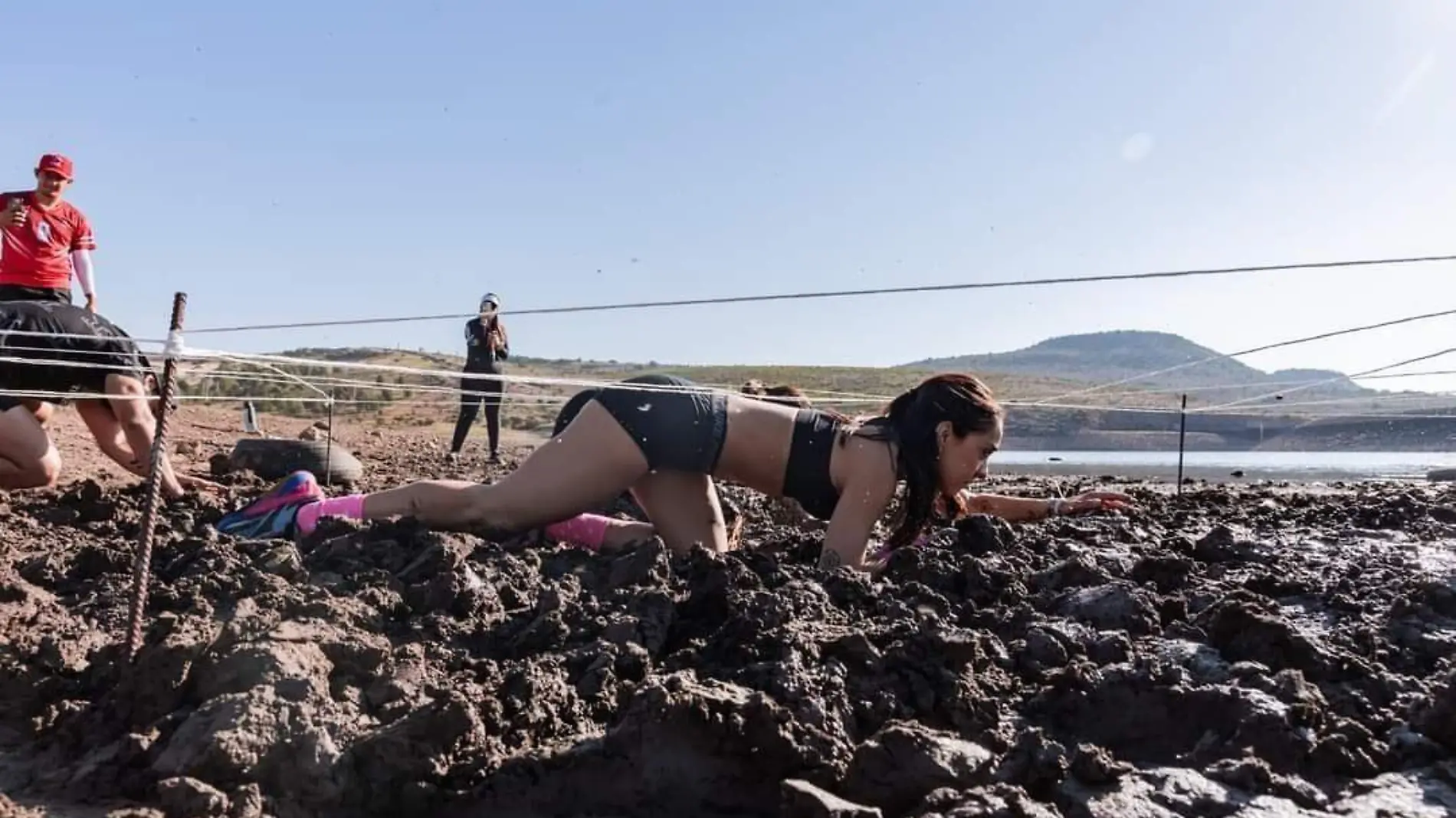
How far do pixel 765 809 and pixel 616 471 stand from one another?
2.02 metres

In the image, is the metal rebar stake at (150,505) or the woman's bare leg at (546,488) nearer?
the metal rebar stake at (150,505)

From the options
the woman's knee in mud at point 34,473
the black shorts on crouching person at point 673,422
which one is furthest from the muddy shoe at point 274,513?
the black shorts on crouching person at point 673,422

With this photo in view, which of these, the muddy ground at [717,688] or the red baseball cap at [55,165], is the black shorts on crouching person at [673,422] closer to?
the muddy ground at [717,688]

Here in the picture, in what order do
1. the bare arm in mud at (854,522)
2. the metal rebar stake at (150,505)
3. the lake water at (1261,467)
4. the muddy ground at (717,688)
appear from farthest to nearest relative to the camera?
the lake water at (1261,467), the bare arm in mud at (854,522), the metal rebar stake at (150,505), the muddy ground at (717,688)

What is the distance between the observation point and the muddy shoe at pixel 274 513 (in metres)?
Answer: 3.96

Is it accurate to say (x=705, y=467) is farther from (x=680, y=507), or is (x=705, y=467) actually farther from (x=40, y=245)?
(x=40, y=245)

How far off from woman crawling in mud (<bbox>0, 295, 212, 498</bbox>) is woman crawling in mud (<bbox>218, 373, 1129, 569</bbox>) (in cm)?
125

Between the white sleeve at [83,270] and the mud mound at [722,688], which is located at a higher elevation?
the white sleeve at [83,270]

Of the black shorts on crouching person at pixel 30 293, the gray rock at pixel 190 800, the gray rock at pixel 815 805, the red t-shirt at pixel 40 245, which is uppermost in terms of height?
the red t-shirt at pixel 40 245

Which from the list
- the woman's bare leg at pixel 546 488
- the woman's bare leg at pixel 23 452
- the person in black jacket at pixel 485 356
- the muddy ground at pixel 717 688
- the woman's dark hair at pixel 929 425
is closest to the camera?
the muddy ground at pixel 717 688

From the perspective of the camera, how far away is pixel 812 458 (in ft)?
12.6

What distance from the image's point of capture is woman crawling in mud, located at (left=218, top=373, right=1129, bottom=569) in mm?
3699

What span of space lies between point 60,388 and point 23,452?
37cm

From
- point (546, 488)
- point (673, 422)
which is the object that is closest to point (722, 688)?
point (673, 422)
